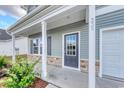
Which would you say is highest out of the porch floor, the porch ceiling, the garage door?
the porch ceiling

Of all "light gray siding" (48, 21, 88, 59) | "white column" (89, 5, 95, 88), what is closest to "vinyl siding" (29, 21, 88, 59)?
"light gray siding" (48, 21, 88, 59)

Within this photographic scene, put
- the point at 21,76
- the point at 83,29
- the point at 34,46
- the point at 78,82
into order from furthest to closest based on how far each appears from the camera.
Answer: the point at 34,46 < the point at 83,29 < the point at 78,82 < the point at 21,76

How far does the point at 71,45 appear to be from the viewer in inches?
315

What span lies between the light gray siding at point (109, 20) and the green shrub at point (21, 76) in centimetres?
309

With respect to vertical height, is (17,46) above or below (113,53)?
above

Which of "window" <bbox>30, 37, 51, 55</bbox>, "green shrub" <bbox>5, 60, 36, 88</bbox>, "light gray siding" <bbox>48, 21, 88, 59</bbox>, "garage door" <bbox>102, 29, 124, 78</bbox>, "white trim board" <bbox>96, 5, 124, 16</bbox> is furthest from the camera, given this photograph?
"window" <bbox>30, 37, 51, 55</bbox>

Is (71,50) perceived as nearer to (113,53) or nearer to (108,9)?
(113,53)

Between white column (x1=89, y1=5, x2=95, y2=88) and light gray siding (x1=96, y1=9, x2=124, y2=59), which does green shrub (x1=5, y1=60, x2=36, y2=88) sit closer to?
white column (x1=89, y1=5, x2=95, y2=88)

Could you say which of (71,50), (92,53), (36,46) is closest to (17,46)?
(36,46)

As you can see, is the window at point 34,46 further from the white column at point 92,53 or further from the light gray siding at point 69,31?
the white column at point 92,53

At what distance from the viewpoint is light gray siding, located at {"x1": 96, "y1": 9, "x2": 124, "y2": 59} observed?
5039 mm

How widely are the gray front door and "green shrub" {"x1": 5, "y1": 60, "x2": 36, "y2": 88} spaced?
10.4 feet

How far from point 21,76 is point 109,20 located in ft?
13.5
